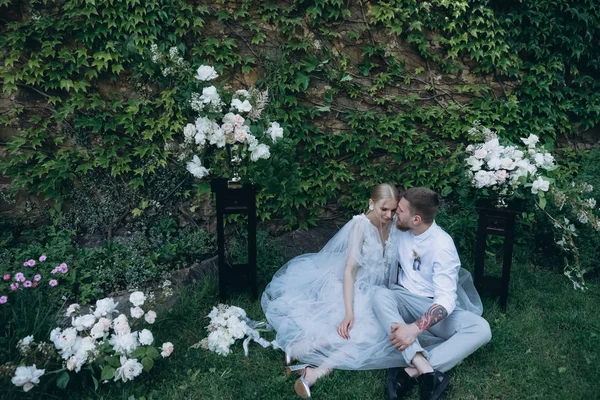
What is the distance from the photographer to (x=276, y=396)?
3049 millimetres

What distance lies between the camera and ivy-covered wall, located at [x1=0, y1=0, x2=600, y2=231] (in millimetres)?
4523

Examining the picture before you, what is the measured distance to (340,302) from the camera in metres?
3.60

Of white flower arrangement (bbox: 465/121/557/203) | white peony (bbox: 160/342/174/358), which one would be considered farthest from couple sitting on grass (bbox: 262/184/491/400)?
white peony (bbox: 160/342/174/358)

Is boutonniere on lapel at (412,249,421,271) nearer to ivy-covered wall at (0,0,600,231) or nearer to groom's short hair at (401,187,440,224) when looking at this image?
groom's short hair at (401,187,440,224)

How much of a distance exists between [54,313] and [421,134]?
3.92 metres

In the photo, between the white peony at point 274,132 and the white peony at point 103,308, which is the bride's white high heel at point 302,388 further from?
the white peony at point 274,132

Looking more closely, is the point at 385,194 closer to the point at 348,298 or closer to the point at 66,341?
the point at 348,298

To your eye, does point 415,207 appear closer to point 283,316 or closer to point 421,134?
point 283,316

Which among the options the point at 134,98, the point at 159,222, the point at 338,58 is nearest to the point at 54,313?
the point at 159,222

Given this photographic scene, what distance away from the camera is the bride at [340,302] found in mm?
3234

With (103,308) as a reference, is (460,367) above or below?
below

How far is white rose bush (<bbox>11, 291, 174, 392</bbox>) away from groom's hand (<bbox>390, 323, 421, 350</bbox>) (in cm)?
148

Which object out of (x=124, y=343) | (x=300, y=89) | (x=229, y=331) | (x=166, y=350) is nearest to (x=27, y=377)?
(x=124, y=343)

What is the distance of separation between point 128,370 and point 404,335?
5.78 ft
